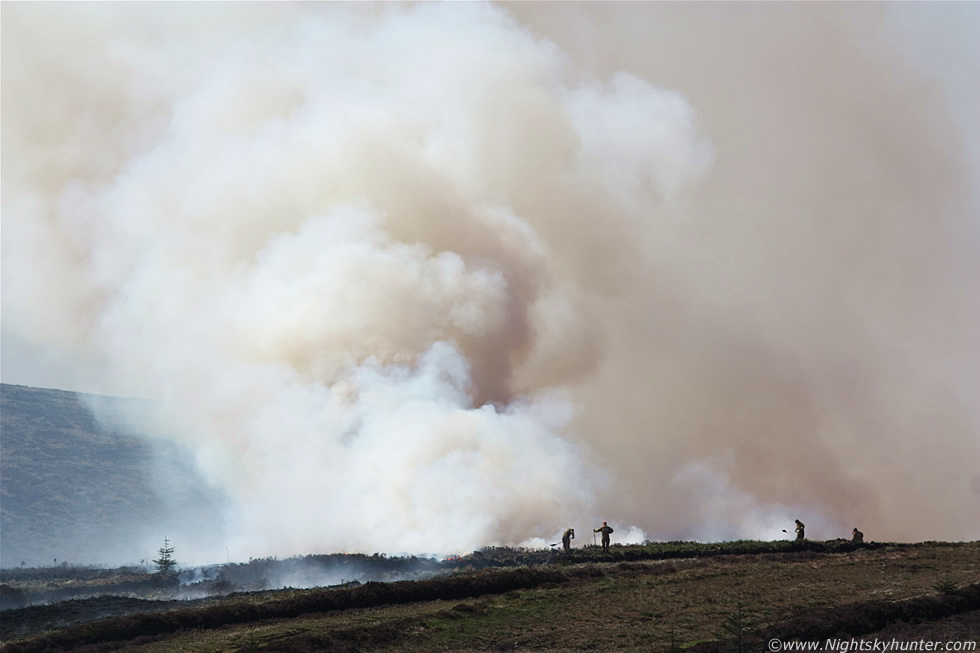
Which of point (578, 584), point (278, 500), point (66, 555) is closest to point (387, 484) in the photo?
point (278, 500)

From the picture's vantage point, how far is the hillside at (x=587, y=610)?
43031mm

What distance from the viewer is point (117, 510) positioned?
19762 cm

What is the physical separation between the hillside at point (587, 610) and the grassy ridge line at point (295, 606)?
89 millimetres

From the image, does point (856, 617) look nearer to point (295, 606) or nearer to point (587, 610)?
point (587, 610)

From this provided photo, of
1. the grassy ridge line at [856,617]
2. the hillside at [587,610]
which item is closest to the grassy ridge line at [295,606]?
the hillside at [587,610]

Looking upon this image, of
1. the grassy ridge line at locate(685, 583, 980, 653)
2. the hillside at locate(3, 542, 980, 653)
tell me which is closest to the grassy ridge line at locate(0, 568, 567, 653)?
the hillside at locate(3, 542, 980, 653)

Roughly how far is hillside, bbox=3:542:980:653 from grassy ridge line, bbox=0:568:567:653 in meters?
0.09

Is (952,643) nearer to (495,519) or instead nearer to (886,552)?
(886,552)

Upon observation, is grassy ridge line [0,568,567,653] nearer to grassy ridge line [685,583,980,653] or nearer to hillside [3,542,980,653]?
hillside [3,542,980,653]

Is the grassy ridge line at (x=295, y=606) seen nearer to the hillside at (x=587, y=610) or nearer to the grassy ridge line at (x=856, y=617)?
the hillside at (x=587, y=610)

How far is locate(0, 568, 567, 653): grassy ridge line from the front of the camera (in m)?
48.3

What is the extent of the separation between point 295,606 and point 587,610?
14.6 m

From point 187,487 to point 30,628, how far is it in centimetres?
14628

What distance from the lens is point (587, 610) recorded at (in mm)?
51062
